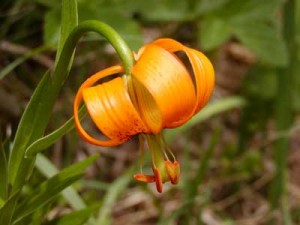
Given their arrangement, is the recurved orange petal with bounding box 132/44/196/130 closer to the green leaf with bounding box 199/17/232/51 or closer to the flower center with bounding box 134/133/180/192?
the flower center with bounding box 134/133/180/192

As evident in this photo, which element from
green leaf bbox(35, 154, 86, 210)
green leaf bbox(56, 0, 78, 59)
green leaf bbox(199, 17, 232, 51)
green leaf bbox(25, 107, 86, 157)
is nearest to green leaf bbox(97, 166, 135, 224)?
green leaf bbox(35, 154, 86, 210)

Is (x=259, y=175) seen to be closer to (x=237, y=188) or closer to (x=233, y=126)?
(x=237, y=188)

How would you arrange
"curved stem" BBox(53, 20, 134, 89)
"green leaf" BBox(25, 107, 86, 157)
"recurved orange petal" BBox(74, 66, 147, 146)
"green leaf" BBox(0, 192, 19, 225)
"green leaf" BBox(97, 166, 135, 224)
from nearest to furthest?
1. "recurved orange petal" BBox(74, 66, 147, 146)
2. "curved stem" BBox(53, 20, 134, 89)
3. "green leaf" BBox(25, 107, 86, 157)
4. "green leaf" BBox(0, 192, 19, 225)
5. "green leaf" BBox(97, 166, 135, 224)

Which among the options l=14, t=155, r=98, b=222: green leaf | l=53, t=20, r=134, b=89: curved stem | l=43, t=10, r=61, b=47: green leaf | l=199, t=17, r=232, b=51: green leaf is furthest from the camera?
l=199, t=17, r=232, b=51: green leaf

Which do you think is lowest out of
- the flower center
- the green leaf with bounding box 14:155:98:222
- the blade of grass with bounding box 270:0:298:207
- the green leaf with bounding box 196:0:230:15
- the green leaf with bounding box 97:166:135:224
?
the blade of grass with bounding box 270:0:298:207

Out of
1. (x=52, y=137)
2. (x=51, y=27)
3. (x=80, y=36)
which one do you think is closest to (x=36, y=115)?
(x=52, y=137)

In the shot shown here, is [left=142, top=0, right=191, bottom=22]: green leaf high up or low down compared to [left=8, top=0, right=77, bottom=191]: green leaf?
down

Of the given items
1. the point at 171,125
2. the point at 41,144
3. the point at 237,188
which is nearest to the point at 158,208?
the point at 237,188

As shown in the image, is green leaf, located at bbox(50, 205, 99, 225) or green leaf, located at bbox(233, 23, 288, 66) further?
green leaf, located at bbox(233, 23, 288, 66)
